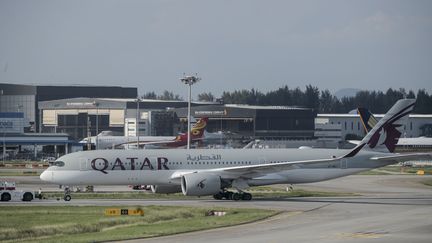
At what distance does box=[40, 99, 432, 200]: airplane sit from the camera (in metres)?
60.4

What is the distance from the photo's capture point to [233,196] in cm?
6097

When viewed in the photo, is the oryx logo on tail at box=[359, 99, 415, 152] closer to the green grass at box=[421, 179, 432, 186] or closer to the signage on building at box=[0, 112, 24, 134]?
the green grass at box=[421, 179, 432, 186]

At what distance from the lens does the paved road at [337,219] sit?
123ft

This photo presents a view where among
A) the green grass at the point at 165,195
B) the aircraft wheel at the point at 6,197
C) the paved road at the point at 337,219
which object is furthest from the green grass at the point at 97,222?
the green grass at the point at 165,195

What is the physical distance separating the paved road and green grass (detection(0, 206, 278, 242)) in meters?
1.63

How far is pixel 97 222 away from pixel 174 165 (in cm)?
1790

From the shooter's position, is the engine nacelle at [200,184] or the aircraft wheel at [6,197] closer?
the engine nacelle at [200,184]

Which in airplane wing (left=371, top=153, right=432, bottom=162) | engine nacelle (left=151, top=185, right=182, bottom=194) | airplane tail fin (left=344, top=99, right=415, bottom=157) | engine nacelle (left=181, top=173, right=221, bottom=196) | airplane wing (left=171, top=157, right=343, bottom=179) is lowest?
engine nacelle (left=151, top=185, right=182, bottom=194)

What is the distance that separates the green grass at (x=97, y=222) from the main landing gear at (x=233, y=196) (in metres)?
8.27

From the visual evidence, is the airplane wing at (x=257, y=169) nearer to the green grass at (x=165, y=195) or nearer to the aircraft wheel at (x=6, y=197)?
the green grass at (x=165, y=195)

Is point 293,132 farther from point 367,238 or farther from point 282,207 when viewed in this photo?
point 367,238

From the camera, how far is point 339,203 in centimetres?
5731

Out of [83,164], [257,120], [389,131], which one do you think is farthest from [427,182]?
[257,120]

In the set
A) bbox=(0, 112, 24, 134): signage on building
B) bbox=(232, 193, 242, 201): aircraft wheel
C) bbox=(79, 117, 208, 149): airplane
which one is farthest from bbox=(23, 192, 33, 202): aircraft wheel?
bbox=(0, 112, 24, 134): signage on building
